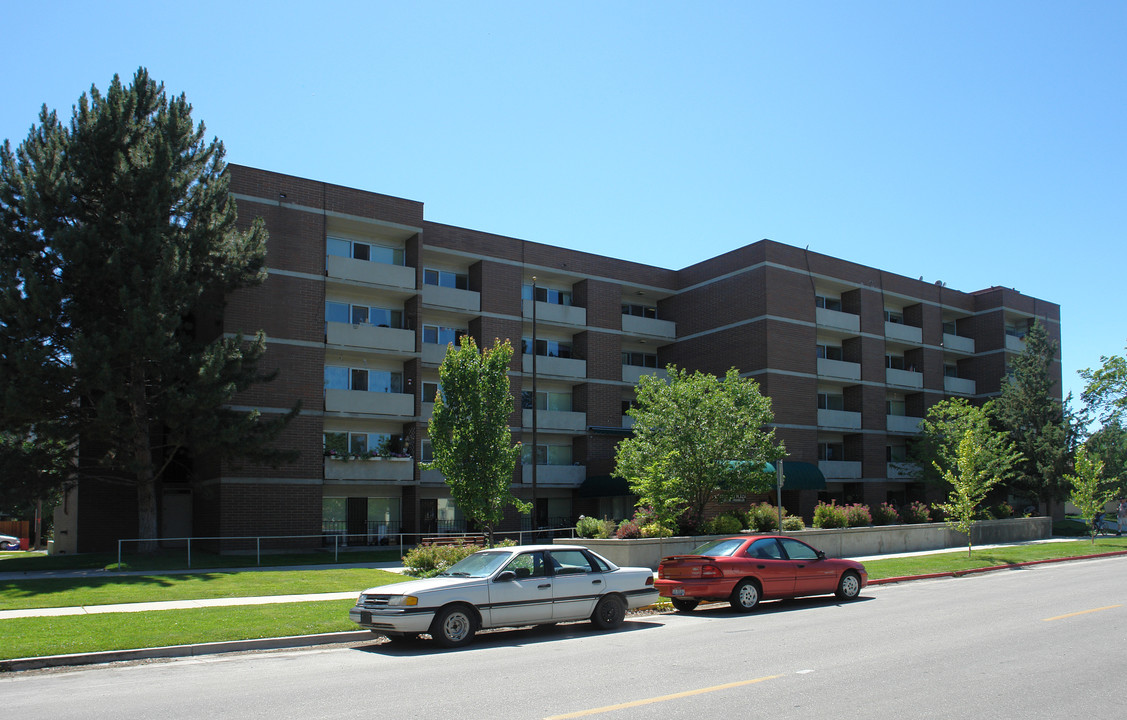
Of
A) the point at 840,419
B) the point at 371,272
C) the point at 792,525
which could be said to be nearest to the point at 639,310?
the point at 840,419

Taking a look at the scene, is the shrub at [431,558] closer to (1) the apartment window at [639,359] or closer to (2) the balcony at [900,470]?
(1) the apartment window at [639,359]

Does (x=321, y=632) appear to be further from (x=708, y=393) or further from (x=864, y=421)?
(x=864, y=421)

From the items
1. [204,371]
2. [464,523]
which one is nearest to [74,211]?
[204,371]

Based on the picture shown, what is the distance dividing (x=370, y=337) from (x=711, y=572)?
21.7m

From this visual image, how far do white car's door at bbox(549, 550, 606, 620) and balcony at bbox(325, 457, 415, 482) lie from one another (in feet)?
69.2

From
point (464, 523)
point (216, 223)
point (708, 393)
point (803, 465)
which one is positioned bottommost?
point (464, 523)

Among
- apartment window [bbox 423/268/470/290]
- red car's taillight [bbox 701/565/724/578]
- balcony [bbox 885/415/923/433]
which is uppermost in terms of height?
apartment window [bbox 423/268/470/290]

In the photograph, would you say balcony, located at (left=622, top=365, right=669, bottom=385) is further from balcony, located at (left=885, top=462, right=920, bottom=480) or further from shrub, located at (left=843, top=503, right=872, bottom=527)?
shrub, located at (left=843, top=503, right=872, bottom=527)

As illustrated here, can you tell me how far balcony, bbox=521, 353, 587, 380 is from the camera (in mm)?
39438

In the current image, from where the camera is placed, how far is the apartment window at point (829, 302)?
44.6m

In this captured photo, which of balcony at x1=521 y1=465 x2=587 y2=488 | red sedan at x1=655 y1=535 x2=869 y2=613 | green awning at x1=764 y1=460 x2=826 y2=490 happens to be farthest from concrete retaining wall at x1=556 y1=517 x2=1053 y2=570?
balcony at x1=521 y1=465 x2=587 y2=488

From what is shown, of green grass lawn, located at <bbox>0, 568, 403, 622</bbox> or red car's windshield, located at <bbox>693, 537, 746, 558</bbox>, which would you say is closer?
red car's windshield, located at <bbox>693, 537, 746, 558</bbox>

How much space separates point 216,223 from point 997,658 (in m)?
25.9

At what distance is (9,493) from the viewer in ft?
89.1
